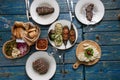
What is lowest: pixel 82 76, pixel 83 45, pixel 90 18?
pixel 82 76

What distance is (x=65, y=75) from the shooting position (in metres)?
3.36

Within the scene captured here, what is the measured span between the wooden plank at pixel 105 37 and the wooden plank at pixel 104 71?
20 centimetres

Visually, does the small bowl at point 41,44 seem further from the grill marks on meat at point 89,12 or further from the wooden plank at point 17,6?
the grill marks on meat at point 89,12

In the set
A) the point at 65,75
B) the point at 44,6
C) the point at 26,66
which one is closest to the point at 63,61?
the point at 65,75

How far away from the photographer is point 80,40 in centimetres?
341

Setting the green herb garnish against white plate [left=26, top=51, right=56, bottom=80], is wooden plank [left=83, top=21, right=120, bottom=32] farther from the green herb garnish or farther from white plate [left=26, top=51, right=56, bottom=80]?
white plate [left=26, top=51, right=56, bottom=80]

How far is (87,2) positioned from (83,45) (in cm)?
43

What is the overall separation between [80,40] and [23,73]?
64 centimetres

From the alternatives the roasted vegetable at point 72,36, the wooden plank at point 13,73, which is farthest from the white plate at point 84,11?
the wooden plank at point 13,73

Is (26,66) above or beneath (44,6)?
beneath

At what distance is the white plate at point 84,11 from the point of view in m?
3.40

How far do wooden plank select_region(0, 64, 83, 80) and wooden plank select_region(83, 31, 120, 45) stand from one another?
0.32 meters

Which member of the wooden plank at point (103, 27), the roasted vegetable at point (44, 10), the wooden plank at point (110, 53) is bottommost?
the wooden plank at point (110, 53)

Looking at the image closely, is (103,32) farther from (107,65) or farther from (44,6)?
(44,6)
